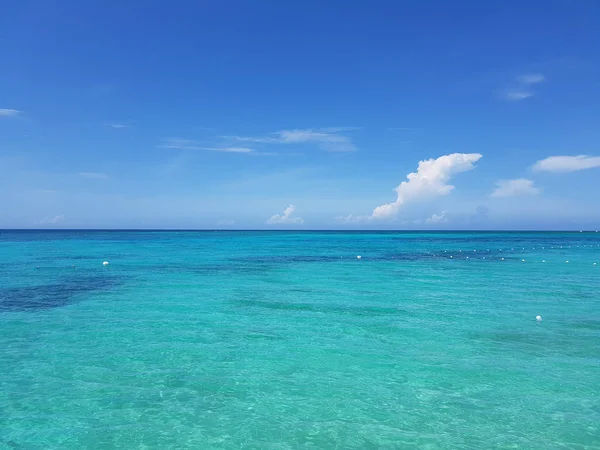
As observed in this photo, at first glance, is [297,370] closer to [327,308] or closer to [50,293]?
[327,308]

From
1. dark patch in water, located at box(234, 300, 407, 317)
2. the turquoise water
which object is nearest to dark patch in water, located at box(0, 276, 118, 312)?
the turquoise water

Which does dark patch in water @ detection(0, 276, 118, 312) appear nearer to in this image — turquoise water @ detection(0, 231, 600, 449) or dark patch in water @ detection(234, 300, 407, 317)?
turquoise water @ detection(0, 231, 600, 449)

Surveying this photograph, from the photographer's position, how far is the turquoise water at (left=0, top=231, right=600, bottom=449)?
8336 mm

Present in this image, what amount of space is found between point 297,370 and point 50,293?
18404 millimetres

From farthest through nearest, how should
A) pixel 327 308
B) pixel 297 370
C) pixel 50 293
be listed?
pixel 50 293, pixel 327 308, pixel 297 370

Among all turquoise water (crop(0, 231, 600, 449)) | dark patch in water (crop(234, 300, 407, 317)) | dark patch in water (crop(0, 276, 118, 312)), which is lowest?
turquoise water (crop(0, 231, 600, 449))

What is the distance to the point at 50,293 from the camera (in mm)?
23172

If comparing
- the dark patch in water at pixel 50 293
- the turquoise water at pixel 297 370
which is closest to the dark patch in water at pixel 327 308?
the turquoise water at pixel 297 370

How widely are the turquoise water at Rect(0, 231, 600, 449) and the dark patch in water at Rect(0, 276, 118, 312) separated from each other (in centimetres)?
20

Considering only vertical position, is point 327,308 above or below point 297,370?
above

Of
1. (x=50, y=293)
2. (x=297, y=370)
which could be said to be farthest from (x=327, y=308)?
(x=50, y=293)

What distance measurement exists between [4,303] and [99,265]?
1942cm

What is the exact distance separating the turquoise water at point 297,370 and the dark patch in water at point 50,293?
20cm

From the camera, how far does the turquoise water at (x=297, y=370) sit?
27.3ft
